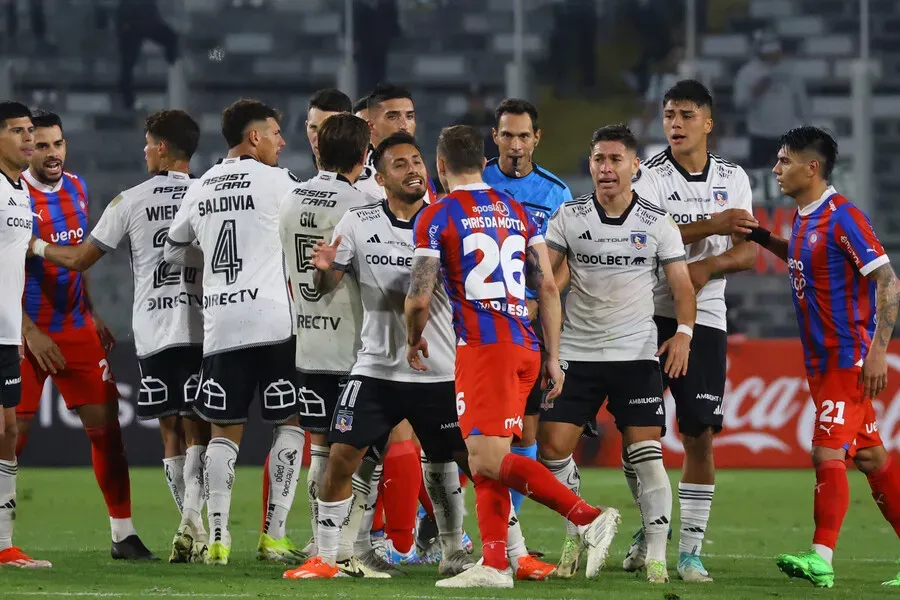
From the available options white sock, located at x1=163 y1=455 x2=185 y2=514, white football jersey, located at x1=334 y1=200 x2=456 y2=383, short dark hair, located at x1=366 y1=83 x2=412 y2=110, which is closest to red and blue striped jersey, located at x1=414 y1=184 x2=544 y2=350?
white football jersey, located at x1=334 y1=200 x2=456 y2=383

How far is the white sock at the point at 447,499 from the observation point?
654cm

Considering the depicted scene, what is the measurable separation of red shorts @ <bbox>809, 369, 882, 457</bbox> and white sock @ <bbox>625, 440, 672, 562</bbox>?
79 cm

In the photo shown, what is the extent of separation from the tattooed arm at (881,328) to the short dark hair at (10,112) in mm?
4353

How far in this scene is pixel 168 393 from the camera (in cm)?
748

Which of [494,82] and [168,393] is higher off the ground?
[494,82]

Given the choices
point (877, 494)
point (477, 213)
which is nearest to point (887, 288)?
point (877, 494)

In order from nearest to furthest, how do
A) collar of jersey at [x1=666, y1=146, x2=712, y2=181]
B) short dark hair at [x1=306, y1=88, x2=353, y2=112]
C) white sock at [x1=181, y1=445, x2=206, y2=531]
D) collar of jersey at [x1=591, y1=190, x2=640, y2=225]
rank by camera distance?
collar of jersey at [x1=591, y1=190, x2=640, y2=225], white sock at [x1=181, y1=445, x2=206, y2=531], collar of jersey at [x1=666, y1=146, x2=712, y2=181], short dark hair at [x1=306, y1=88, x2=353, y2=112]

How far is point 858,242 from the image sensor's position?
6.66 meters

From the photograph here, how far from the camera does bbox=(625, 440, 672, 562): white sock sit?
6.50 meters

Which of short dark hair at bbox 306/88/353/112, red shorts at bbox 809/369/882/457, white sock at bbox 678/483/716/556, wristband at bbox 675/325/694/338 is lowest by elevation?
white sock at bbox 678/483/716/556

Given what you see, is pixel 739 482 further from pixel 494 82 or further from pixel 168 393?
pixel 494 82

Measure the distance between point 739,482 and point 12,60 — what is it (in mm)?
11329

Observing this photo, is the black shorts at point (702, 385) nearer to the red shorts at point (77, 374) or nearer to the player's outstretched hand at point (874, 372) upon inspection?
the player's outstretched hand at point (874, 372)

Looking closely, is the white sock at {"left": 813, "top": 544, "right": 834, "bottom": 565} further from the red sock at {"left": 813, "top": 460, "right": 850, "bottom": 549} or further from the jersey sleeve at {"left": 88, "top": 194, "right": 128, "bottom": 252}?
the jersey sleeve at {"left": 88, "top": 194, "right": 128, "bottom": 252}
